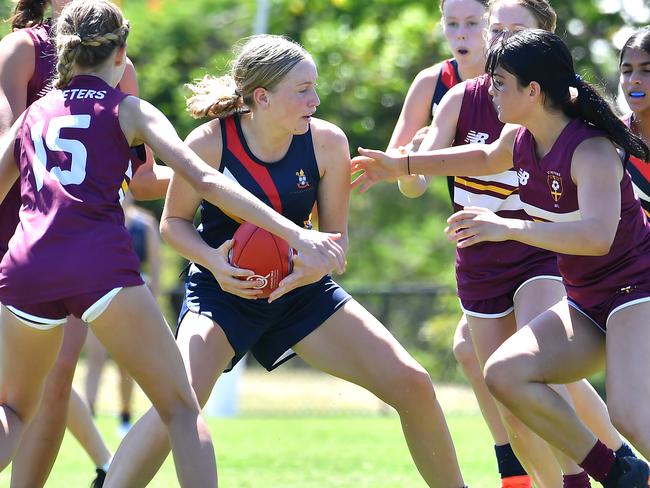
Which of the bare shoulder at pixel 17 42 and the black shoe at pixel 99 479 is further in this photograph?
the black shoe at pixel 99 479

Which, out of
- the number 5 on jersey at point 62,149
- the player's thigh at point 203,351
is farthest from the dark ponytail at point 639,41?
the number 5 on jersey at point 62,149

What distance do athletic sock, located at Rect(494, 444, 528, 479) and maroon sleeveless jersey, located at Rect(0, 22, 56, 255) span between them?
267cm

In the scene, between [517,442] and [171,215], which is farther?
[517,442]

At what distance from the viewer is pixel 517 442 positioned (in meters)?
5.22

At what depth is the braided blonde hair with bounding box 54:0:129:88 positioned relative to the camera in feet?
14.1

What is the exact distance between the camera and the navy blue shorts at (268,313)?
480 cm

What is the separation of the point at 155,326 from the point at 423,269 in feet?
65.6

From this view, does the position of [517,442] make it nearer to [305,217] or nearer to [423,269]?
[305,217]

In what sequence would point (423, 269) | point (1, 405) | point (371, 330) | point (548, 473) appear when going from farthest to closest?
1. point (423, 269)
2. point (548, 473)
3. point (371, 330)
4. point (1, 405)

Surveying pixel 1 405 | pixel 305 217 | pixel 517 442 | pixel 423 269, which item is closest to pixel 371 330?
pixel 305 217

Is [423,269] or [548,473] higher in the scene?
[548,473]

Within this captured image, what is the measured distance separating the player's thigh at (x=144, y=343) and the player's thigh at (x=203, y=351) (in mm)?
413

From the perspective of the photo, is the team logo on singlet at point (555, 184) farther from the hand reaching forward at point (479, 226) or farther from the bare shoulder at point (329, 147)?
the bare shoulder at point (329, 147)

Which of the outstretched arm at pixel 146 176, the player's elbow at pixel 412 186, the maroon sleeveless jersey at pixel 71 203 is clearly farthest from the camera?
the player's elbow at pixel 412 186
